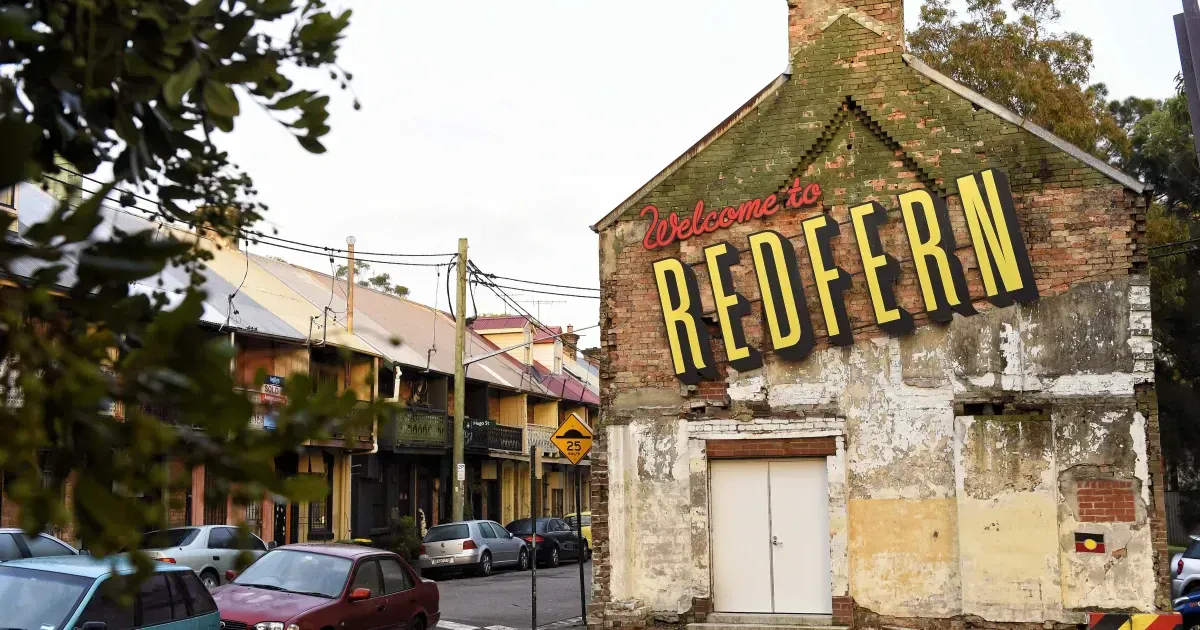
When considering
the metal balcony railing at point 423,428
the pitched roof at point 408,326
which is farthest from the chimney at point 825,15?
the metal balcony railing at point 423,428

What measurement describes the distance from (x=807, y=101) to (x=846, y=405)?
13.1 feet

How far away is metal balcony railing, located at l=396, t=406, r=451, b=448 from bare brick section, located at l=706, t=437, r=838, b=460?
22524 mm

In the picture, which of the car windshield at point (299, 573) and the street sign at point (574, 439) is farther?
the street sign at point (574, 439)

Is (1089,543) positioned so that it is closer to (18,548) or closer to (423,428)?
(18,548)

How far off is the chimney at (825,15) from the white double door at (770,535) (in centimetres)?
560

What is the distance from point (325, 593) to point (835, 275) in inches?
287

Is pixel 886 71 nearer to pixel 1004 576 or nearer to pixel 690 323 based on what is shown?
pixel 690 323

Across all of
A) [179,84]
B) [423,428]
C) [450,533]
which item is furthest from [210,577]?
[179,84]

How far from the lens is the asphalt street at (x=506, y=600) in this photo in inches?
754

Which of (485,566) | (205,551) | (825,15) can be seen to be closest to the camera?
(825,15)

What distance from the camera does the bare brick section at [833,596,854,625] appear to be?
14898 mm

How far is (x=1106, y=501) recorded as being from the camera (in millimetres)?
14242

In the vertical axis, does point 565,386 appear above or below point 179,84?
above

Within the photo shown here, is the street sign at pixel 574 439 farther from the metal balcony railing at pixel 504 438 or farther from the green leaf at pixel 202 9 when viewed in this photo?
the metal balcony railing at pixel 504 438
